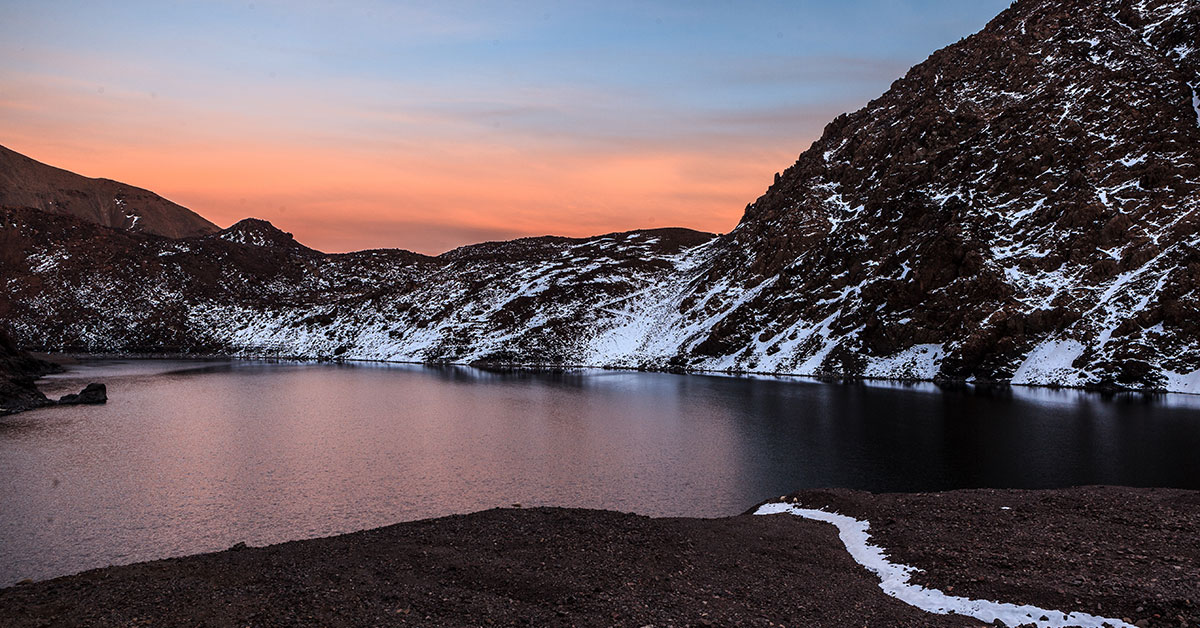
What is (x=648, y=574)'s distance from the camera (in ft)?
60.1

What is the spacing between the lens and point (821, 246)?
134 m

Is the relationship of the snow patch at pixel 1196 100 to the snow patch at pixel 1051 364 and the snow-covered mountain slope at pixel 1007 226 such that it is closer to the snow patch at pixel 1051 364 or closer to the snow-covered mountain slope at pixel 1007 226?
the snow-covered mountain slope at pixel 1007 226

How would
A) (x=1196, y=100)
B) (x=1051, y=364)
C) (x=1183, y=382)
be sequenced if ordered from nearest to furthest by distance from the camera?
1. (x=1183, y=382)
2. (x=1051, y=364)
3. (x=1196, y=100)

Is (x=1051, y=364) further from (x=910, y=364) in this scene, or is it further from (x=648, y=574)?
(x=648, y=574)

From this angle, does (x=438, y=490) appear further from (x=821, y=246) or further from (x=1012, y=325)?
(x=821, y=246)

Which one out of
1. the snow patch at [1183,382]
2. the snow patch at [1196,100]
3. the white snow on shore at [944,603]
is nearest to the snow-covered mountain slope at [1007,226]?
the snow patch at [1183,382]

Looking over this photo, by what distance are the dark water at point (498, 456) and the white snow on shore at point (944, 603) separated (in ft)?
36.7

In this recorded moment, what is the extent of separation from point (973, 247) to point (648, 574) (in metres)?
102

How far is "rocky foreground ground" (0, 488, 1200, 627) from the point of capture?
1492 centimetres

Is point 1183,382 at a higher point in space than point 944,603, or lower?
higher

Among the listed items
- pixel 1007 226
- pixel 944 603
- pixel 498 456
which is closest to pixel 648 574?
pixel 944 603

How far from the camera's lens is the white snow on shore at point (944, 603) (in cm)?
1461

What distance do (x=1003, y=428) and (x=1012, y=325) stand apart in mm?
46179

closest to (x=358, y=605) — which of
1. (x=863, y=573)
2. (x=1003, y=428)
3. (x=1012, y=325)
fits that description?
(x=863, y=573)
